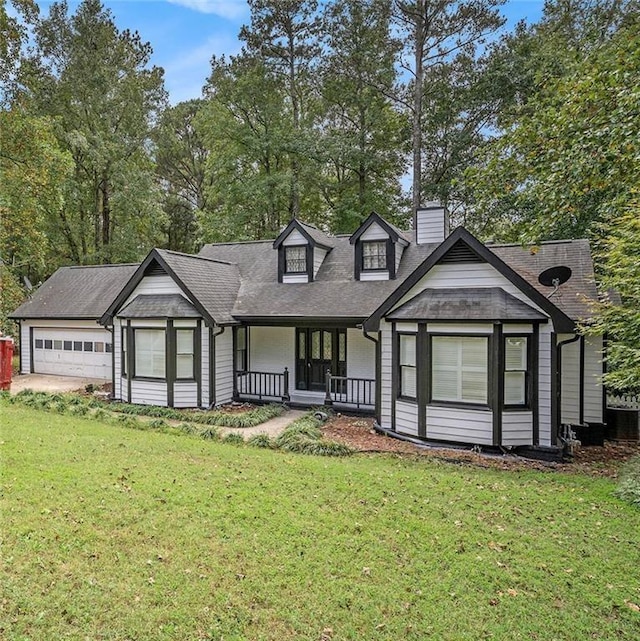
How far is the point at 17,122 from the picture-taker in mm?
15453

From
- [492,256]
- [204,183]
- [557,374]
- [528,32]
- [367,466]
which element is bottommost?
[367,466]

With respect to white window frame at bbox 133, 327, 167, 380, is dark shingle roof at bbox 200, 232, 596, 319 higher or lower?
higher

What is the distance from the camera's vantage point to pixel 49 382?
57.1ft

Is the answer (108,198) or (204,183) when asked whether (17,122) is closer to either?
(108,198)

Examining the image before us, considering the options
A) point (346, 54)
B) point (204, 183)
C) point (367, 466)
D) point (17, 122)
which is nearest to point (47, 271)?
A: point (204, 183)

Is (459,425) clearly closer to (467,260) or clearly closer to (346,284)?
(467,260)

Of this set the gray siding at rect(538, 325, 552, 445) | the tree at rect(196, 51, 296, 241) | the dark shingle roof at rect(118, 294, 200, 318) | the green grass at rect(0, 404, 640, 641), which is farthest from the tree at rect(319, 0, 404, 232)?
the green grass at rect(0, 404, 640, 641)

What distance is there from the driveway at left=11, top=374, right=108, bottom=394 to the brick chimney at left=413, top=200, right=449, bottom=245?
43.8ft

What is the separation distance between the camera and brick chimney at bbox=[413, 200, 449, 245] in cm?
1500

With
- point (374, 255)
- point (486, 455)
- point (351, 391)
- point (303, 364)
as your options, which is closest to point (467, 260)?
point (486, 455)

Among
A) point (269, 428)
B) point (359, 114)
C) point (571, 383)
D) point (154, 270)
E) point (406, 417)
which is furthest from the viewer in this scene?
point (359, 114)

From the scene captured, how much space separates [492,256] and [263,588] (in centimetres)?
804

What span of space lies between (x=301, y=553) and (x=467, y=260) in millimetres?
7455

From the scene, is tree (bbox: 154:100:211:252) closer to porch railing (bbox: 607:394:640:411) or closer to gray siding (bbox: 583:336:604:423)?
gray siding (bbox: 583:336:604:423)
